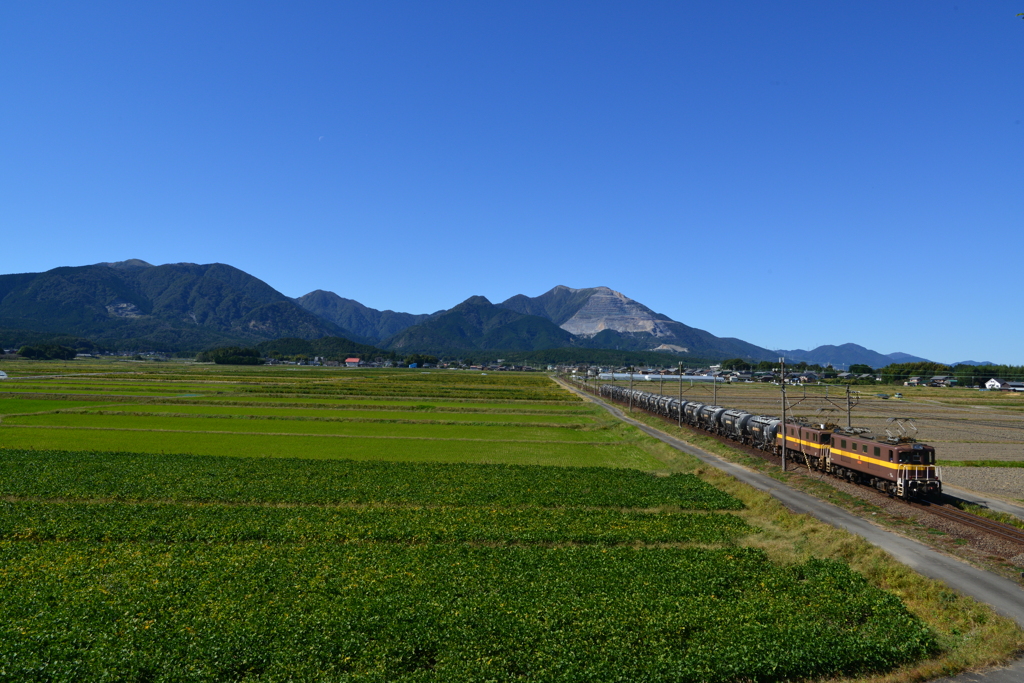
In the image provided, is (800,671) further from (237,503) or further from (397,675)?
(237,503)

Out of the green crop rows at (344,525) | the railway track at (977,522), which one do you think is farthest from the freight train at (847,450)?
the green crop rows at (344,525)

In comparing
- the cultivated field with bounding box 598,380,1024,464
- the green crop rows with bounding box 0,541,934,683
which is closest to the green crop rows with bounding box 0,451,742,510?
the green crop rows with bounding box 0,541,934,683

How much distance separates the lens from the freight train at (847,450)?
38.5 m

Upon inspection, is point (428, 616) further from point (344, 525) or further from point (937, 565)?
point (937, 565)

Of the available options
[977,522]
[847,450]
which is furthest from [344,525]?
[847,450]

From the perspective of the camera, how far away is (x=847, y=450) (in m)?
46.6

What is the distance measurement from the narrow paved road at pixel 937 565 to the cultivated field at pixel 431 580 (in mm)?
1121

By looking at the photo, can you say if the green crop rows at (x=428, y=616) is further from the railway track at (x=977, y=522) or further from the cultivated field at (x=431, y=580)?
the railway track at (x=977, y=522)

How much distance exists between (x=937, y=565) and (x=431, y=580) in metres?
23.5

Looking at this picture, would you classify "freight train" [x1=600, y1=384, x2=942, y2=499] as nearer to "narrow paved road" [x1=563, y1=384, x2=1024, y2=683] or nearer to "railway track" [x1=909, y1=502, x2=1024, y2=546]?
"railway track" [x1=909, y1=502, x2=1024, y2=546]

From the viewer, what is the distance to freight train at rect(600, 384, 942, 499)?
3853cm

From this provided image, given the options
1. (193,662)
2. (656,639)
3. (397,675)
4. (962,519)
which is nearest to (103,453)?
(193,662)

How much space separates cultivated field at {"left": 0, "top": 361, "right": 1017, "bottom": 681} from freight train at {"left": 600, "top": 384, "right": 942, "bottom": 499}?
10.1m

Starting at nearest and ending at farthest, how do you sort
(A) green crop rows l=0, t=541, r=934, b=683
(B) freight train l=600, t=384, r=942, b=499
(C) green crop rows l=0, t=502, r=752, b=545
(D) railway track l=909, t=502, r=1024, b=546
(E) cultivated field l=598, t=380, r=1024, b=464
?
(A) green crop rows l=0, t=541, r=934, b=683
(C) green crop rows l=0, t=502, r=752, b=545
(D) railway track l=909, t=502, r=1024, b=546
(B) freight train l=600, t=384, r=942, b=499
(E) cultivated field l=598, t=380, r=1024, b=464
